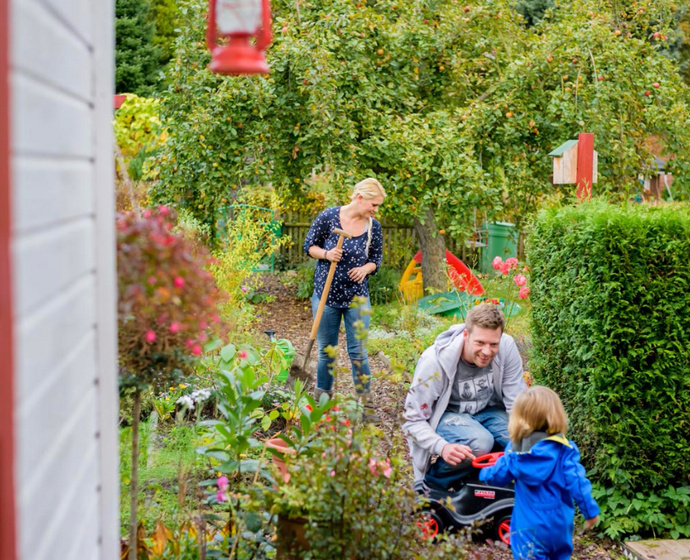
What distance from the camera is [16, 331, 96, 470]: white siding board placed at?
3.60 ft

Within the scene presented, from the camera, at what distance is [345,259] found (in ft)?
17.3

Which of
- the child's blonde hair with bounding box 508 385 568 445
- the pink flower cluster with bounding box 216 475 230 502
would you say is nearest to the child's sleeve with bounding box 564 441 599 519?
the child's blonde hair with bounding box 508 385 568 445

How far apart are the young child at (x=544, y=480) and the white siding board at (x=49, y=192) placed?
6.64ft

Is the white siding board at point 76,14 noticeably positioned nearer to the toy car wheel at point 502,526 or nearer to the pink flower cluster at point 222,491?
the pink flower cluster at point 222,491

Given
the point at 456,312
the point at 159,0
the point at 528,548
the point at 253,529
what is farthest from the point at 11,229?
the point at 159,0

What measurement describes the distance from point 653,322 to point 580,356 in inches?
15.2

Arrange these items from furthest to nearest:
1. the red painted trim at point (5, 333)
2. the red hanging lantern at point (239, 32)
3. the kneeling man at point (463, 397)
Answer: the kneeling man at point (463, 397), the red hanging lantern at point (239, 32), the red painted trim at point (5, 333)

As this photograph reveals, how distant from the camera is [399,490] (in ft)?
8.56

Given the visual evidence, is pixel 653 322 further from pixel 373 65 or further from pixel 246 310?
pixel 373 65

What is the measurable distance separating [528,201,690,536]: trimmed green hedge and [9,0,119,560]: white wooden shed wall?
2619mm

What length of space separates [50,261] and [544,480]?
90.2 inches

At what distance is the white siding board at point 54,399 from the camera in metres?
1.10

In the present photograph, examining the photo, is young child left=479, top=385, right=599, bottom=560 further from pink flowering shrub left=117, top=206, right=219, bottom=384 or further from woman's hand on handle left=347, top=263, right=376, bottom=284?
woman's hand on handle left=347, top=263, right=376, bottom=284

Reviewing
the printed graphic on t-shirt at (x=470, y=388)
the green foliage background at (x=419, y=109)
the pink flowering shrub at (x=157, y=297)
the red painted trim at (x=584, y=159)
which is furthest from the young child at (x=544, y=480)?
the green foliage background at (x=419, y=109)
